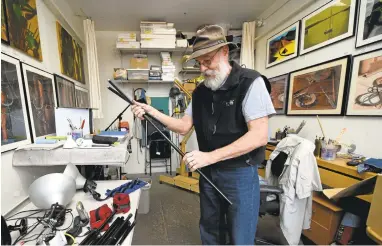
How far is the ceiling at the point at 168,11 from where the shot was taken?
2453mm

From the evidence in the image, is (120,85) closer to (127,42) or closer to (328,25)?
(127,42)

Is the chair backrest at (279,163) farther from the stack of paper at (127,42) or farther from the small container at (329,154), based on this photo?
the stack of paper at (127,42)

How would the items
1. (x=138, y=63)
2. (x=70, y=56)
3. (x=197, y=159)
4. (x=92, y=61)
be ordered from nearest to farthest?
(x=197, y=159)
(x=70, y=56)
(x=92, y=61)
(x=138, y=63)

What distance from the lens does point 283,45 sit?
2441 millimetres

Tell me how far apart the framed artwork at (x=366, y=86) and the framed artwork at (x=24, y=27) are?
2691 mm

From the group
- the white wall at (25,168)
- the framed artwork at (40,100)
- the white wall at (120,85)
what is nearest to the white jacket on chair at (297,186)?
the white wall at (25,168)

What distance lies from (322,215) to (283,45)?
2.10 metres

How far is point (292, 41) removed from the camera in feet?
7.43

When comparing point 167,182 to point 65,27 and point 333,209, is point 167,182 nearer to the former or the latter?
point 333,209

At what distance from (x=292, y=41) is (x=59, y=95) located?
2833 millimetres

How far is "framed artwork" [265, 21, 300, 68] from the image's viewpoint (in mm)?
2213

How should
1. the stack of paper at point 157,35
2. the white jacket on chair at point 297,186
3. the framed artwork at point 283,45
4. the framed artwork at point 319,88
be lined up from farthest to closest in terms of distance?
the stack of paper at point 157,35, the framed artwork at point 283,45, the framed artwork at point 319,88, the white jacket on chair at point 297,186

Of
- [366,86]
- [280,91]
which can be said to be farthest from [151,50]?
[366,86]

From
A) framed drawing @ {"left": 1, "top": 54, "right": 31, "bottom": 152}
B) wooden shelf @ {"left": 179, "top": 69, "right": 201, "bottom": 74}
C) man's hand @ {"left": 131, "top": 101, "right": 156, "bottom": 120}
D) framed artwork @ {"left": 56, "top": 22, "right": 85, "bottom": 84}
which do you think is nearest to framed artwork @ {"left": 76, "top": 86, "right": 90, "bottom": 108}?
framed artwork @ {"left": 56, "top": 22, "right": 85, "bottom": 84}
